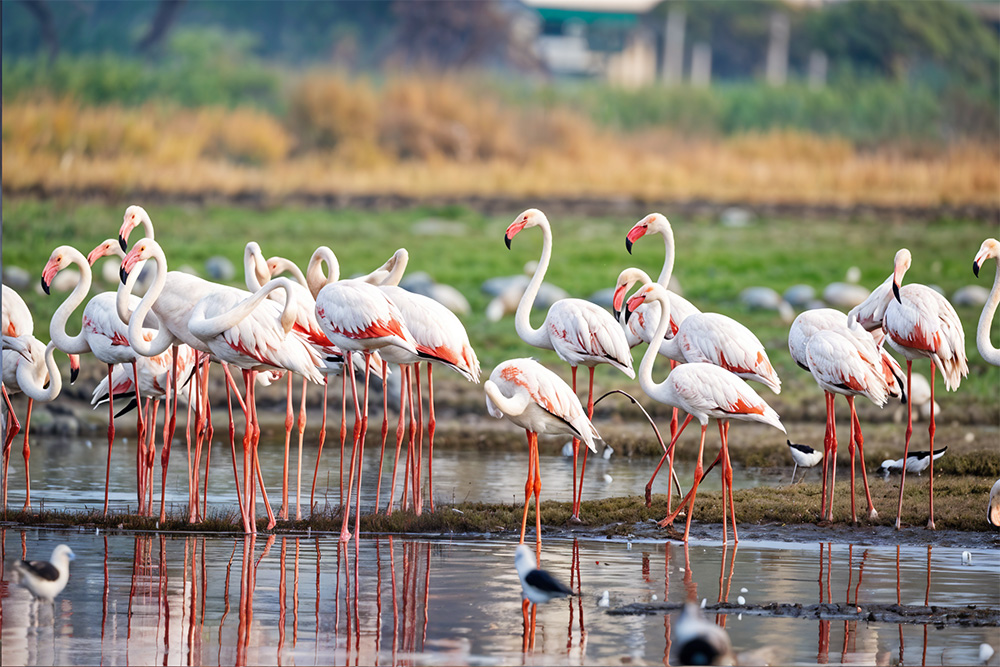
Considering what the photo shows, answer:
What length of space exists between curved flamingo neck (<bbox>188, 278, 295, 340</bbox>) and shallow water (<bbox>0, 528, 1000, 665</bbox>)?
1501 mm

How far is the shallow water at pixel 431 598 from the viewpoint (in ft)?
22.7

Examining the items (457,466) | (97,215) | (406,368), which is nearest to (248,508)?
(406,368)

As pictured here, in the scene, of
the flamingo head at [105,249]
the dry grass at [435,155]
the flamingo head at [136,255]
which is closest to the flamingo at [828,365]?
the flamingo head at [136,255]

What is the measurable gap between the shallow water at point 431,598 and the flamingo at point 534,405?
65 centimetres

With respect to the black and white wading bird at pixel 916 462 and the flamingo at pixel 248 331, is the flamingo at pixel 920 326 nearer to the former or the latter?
the black and white wading bird at pixel 916 462

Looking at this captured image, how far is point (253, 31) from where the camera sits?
117 ft

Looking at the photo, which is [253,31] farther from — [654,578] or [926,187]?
[654,578]

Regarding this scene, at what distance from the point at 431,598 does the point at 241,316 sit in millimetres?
2770

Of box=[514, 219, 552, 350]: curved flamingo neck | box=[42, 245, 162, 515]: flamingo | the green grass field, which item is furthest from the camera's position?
the green grass field

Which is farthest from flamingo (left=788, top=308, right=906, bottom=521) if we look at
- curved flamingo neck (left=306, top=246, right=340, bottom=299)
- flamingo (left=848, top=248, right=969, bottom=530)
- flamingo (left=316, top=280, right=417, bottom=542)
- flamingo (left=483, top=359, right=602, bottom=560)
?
curved flamingo neck (left=306, top=246, right=340, bottom=299)

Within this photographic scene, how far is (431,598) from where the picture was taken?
316 inches

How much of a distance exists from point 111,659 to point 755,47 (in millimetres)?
33732

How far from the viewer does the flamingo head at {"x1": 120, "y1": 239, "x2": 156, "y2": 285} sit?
33.0 feet

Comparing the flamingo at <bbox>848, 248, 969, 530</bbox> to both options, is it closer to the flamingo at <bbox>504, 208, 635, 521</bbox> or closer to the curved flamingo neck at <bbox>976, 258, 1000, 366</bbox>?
the curved flamingo neck at <bbox>976, 258, 1000, 366</bbox>
